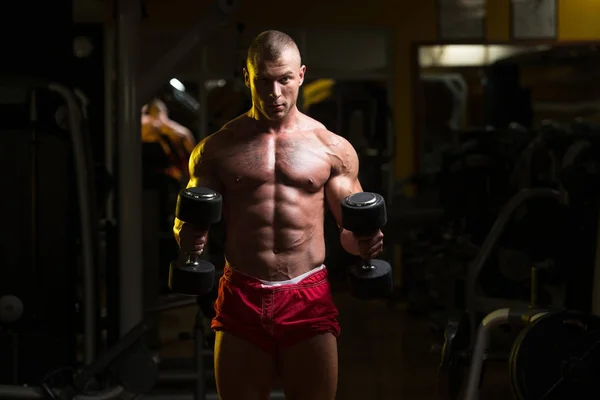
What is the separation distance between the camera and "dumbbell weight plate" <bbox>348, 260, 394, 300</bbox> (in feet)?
5.46

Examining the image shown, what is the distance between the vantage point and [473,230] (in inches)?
195

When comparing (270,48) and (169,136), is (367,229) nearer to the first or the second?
(270,48)

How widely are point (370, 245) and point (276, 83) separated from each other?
36 centimetres

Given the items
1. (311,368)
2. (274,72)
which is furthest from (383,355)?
(274,72)

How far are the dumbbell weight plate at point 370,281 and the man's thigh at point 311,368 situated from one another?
13cm

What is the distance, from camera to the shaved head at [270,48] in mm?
1658

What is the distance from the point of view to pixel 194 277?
5.40ft

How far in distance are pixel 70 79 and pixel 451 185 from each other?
2220 mm

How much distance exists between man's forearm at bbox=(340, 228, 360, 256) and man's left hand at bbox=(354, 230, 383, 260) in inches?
1.4

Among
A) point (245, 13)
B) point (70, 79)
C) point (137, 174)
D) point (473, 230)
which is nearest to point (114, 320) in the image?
point (137, 174)

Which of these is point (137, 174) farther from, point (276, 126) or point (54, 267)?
point (276, 126)

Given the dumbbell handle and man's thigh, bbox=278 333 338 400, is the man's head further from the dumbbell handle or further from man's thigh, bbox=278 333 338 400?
man's thigh, bbox=278 333 338 400

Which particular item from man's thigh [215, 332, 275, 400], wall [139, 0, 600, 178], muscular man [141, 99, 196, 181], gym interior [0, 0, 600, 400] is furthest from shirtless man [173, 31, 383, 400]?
wall [139, 0, 600, 178]

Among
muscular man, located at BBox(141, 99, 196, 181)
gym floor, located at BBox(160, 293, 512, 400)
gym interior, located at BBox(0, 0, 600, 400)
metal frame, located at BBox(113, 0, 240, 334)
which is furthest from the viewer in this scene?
muscular man, located at BBox(141, 99, 196, 181)
